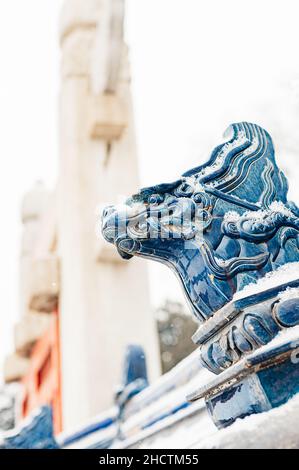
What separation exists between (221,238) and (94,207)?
14.3ft

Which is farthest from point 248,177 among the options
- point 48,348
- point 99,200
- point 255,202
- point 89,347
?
point 48,348

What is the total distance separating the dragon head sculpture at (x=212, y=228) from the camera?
1.15 meters

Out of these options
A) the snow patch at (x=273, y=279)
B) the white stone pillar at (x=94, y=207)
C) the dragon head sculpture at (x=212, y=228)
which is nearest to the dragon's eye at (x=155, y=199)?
the dragon head sculpture at (x=212, y=228)

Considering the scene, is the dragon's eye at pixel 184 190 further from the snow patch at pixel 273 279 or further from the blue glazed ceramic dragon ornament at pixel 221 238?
the snow patch at pixel 273 279

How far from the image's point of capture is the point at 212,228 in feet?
3.89

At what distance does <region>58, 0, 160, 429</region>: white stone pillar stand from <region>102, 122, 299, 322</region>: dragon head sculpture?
3716 millimetres

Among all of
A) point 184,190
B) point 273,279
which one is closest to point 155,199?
point 184,190

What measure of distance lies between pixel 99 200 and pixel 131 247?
4305mm

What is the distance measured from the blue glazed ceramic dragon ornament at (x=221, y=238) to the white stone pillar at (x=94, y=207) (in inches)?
146

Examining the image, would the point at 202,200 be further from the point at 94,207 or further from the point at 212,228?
the point at 94,207

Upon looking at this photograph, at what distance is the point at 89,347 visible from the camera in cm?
487

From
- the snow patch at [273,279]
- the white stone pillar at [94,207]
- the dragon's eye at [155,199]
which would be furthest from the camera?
the white stone pillar at [94,207]

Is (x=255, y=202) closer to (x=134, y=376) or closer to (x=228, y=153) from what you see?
(x=228, y=153)
